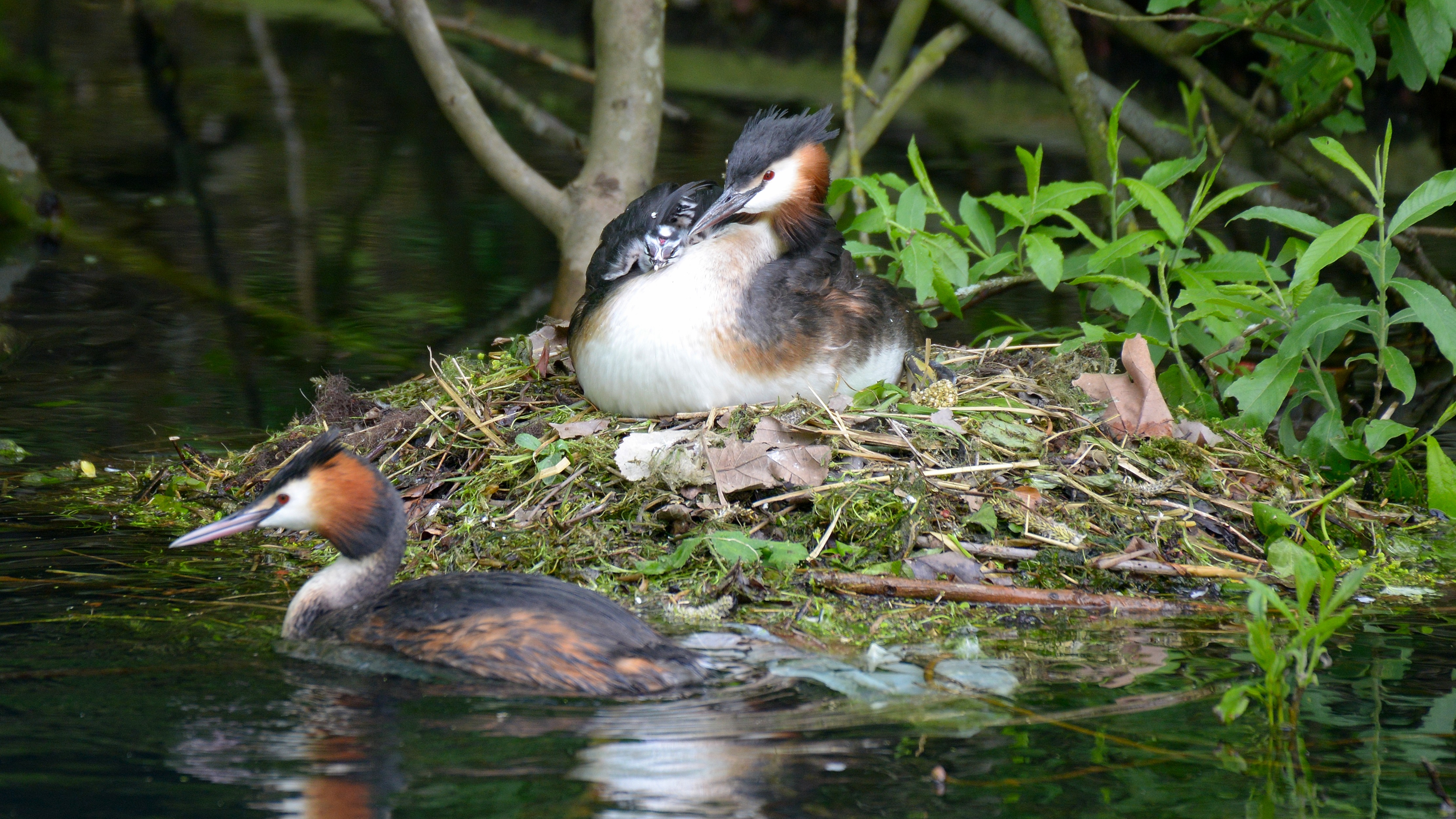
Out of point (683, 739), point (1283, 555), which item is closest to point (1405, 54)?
point (1283, 555)

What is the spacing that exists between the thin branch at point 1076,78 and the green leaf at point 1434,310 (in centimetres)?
232

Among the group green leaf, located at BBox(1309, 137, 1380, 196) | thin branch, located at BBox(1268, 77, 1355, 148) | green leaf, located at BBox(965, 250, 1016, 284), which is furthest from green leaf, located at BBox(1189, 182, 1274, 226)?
thin branch, located at BBox(1268, 77, 1355, 148)

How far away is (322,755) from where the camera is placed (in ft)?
10.1

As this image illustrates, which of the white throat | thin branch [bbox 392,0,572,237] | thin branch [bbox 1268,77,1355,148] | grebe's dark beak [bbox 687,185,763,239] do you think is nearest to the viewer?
the white throat

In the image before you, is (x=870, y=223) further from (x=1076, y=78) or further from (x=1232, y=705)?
(x=1232, y=705)

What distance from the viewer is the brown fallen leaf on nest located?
17.0ft

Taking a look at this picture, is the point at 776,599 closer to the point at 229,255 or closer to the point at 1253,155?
the point at 229,255

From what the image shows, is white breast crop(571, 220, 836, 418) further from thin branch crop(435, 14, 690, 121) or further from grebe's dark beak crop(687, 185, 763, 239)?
thin branch crop(435, 14, 690, 121)

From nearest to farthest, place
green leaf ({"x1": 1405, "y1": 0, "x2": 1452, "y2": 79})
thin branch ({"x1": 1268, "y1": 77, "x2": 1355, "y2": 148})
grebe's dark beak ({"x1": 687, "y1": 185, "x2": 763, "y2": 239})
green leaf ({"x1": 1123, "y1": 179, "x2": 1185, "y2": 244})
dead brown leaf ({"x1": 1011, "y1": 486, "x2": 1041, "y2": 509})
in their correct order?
dead brown leaf ({"x1": 1011, "y1": 486, "x2": 1041, "y2": 509})
grebe's dark beak ({"x1": 687, "y1": 185, "x2": 763, "y2": 239})
green leaf ({"x1": 1405, "y1": 0, "x2": 1452, "y2": 79})
green leaf ({"x1": 1123, "y1": 179, "x2": 1185, "y2": 244})
thin branch ({"x1": 1268, "y1": 77, "x2": 1355, "y2": 148})

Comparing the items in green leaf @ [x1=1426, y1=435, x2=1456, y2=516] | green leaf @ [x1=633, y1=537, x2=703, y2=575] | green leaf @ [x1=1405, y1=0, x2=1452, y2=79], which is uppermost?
green leaf @ [x1=1405, y1=0, x2=1452, y2=79]

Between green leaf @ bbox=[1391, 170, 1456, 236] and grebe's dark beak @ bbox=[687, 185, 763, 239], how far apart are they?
7.17 ft

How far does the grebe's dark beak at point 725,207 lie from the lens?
5281 millimetres

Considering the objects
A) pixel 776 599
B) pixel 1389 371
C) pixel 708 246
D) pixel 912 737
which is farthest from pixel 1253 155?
pixel 912 737

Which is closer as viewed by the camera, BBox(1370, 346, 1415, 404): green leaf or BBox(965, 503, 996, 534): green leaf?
BBox(965, 503, 996, 534): green leaf
